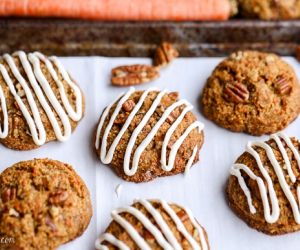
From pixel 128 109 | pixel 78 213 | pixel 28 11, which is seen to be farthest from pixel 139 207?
pixel 28 11

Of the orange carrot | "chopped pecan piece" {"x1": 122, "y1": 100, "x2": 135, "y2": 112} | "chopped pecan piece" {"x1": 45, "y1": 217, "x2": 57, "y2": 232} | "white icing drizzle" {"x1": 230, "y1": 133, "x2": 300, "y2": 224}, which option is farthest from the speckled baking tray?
"chopped pecan piece" {"x1": 45, "y1": 217, "x2": 57, "y2": 232}

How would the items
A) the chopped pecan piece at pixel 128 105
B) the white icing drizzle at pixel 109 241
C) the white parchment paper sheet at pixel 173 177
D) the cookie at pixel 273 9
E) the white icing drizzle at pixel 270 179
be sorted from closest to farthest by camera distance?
the white icing drizzle at pixel 109 241 < the white icing drizzle at pixel 270 179 < the white parchment paper sheet at pixel 173 177 < the chopped pecan piece at pixel 128 105 < the cookie at pixel 273 9

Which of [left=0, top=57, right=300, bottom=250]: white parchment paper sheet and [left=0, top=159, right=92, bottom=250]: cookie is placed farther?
[left=0, top=57, right=300, bottom=250]: white parchment paper sheet

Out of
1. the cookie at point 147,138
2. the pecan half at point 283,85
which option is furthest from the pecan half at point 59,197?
the pecan half at point 283,85

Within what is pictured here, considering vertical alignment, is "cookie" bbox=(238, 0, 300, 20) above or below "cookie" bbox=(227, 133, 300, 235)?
above

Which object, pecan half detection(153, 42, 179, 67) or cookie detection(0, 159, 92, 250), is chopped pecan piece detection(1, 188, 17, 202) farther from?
pecan half detection(153, 42, 179, 67)

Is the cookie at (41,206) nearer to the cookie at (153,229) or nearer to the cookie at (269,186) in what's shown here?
the cookie at (153,229)
